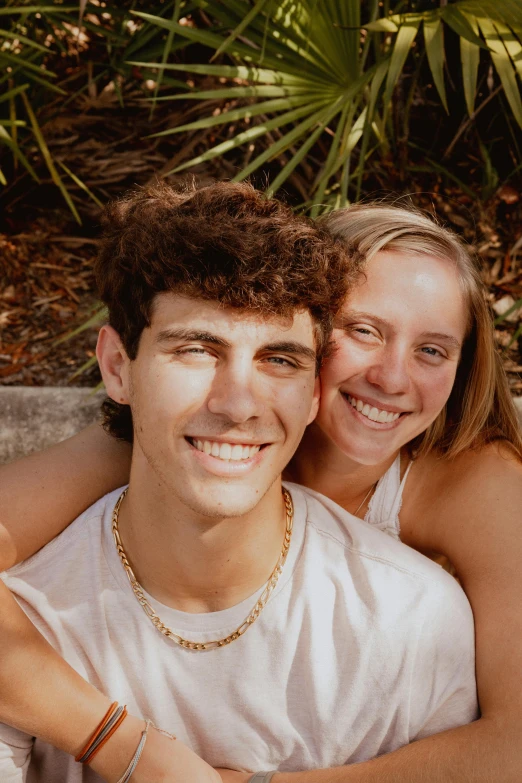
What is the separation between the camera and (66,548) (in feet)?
7.37

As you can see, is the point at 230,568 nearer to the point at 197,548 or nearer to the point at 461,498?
the point at 197,548

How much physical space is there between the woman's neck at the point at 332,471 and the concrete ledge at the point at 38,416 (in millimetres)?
1072

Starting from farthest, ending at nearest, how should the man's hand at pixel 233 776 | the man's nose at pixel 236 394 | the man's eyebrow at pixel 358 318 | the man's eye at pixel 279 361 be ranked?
the man's eyebrow at pixel 358 318, the man's hand at pixel 233 776, the man's eye at pixel 279 361, the man's nose at pixel 236 394

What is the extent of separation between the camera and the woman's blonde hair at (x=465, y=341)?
2.44 meters

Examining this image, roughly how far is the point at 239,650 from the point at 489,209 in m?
2.86

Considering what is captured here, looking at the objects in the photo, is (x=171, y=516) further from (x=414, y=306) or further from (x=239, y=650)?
(x=414, y=306)

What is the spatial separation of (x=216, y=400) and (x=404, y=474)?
97 cm

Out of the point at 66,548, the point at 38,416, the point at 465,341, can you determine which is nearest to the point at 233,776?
the point at 66,548

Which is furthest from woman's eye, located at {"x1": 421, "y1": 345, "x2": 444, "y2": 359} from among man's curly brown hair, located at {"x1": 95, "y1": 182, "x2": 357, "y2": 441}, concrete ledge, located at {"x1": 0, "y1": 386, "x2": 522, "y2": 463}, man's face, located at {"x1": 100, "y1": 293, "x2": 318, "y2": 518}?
concrete ledge, located at {"x1": 0, "y1": 386, "x2": 522, "y2": 463}

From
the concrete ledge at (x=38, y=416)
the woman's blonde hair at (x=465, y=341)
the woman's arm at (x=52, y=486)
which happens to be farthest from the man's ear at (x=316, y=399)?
the concrete ledge at (x=38, y=416)

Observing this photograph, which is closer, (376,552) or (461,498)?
(376,552)

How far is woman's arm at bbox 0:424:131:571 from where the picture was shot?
86.2 inches

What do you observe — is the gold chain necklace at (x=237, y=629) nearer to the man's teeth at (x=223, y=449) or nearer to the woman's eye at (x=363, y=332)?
the man's teeth at (x=223, y=449)

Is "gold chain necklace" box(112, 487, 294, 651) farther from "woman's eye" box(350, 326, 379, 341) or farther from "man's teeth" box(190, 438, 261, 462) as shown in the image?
"woman's eye" box(350, 326, 379, 341)
